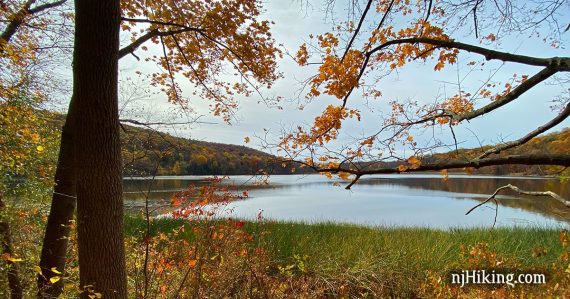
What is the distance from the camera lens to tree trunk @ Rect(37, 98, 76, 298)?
3.25 metres

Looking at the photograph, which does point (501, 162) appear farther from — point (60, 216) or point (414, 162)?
point (60, 216)

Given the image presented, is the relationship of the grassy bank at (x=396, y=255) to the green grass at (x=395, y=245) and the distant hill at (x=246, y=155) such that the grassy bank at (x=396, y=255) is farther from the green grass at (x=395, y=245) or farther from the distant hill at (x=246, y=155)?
the distant hill at (x=246, y=155)

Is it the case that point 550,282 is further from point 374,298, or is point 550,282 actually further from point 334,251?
point 334,251

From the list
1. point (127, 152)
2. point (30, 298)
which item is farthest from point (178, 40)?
point (30, 298)

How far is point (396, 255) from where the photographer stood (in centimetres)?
595

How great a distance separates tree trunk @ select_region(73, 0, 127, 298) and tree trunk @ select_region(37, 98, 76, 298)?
1247 millimetres

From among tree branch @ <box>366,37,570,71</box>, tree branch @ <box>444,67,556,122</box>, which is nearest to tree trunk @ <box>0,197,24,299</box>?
tree branch @ <box>366,37,570,71</box>

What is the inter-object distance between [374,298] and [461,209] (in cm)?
1241

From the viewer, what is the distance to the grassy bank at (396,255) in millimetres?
5348

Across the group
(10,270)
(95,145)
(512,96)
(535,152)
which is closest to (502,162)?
(535,152)

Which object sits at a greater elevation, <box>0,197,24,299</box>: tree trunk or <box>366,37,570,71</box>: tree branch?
<box>366,37,570,71</box>: tree branch

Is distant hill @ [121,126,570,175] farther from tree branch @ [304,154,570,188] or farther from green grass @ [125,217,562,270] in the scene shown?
green grass @ [125,217,562,270]

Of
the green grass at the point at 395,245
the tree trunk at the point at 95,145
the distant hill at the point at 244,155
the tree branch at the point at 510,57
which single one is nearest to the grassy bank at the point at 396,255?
the green grass at the point at 395,245

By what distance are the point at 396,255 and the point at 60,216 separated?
5.03 metres
